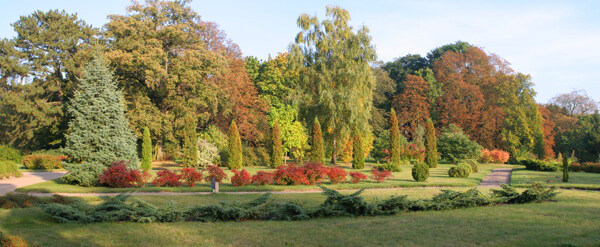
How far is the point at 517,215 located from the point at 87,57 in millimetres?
31597

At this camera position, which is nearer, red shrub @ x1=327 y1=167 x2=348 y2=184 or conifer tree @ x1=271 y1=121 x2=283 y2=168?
red shrub @ x1=327 y1=167 x2=348 y2=184

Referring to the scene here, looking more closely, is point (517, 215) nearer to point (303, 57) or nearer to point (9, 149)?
point (303, 57)

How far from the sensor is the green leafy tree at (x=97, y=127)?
16.0 meters

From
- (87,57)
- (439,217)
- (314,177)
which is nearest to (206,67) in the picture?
(87,57)

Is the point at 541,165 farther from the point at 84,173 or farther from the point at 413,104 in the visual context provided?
the point at 84,173

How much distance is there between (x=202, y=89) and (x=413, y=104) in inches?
898

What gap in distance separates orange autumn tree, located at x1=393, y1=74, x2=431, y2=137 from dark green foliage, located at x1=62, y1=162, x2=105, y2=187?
32598 mm

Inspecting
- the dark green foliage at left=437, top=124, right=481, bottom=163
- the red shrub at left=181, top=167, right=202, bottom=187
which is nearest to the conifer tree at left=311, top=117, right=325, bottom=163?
the dark green foliage at left=437, top=124, right=481, bottom=163

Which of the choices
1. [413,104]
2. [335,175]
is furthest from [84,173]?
[413,104]

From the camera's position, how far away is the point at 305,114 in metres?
31.4

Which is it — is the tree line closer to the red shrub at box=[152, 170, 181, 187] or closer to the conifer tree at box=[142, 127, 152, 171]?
the conifer tree at box=[142, 127, 152, 171]

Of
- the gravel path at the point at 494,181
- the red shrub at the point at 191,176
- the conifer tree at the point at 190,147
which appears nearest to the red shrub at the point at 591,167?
the gravel path at the point at 494,181

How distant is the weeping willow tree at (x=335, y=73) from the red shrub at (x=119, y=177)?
52.7 feet

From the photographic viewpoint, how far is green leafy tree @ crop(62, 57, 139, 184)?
16047 mm
